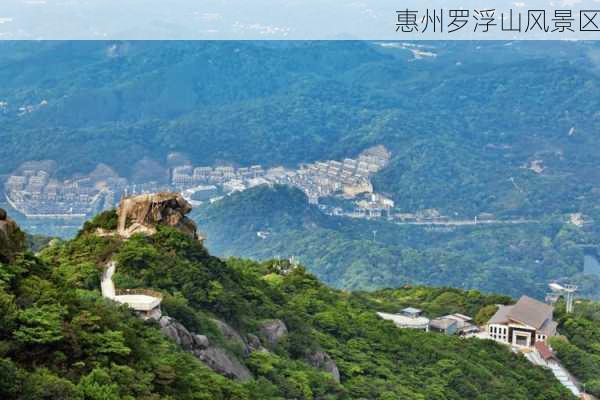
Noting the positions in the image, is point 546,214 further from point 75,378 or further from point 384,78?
point 75,378

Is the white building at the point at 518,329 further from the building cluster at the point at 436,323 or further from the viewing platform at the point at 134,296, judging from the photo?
the viewing platform at the point at 134,296

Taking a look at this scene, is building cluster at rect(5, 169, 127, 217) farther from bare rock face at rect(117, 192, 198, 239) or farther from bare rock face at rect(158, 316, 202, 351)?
bare rock face at rect(158, 316, 202, 351)

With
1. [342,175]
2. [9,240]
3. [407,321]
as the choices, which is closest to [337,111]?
[342,175]

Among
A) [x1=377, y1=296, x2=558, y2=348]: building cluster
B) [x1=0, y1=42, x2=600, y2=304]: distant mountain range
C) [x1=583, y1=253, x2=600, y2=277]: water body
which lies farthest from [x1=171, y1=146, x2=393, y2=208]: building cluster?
[x1=377, y1=296, x2=558, y2=348]: building cluster

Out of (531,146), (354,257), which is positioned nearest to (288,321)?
(354,257)

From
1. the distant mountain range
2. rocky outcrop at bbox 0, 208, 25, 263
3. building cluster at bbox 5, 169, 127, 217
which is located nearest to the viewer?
rocky outcrop at bbox 0, 208, 25, 263
